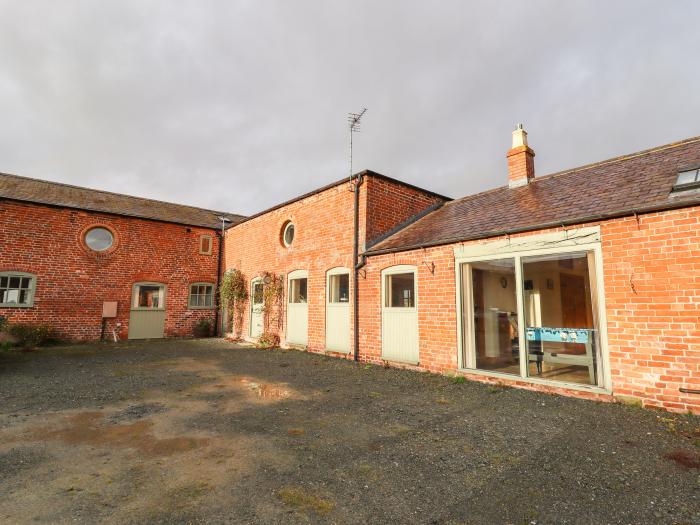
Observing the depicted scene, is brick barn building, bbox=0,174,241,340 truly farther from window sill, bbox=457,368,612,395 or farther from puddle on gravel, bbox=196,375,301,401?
window sill, bbox=457,368,612,395

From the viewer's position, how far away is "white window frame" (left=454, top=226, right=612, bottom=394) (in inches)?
219

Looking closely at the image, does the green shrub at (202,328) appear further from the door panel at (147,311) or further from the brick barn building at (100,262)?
the door panel at (147,311)

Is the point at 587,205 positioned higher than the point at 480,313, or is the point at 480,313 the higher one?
the point at 587,205

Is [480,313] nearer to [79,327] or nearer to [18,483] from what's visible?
→ [18,483]

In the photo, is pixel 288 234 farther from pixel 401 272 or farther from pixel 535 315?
pixel 535 315

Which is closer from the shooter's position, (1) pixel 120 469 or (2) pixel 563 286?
(1) pixel 120 469

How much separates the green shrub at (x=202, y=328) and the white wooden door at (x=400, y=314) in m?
10.1

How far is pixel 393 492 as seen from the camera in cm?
297

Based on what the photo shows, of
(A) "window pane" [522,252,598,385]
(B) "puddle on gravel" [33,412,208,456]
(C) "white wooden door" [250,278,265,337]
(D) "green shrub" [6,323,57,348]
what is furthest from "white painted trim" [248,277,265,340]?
(A) "window pane" [522,252,598,385]

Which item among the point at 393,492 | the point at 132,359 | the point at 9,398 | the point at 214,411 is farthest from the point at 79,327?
the point at 393,492

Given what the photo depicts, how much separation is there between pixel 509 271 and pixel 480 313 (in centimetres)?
125

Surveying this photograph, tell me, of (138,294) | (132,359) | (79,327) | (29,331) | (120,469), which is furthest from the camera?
(138,294)

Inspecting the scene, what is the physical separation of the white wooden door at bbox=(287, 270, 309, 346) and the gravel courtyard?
453 cm

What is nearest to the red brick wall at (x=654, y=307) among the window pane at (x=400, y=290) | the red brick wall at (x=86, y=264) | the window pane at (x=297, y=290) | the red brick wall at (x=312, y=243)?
the window pane at (x=400, y=290)
